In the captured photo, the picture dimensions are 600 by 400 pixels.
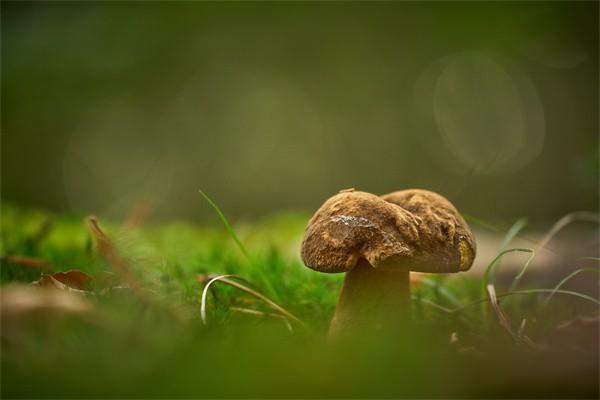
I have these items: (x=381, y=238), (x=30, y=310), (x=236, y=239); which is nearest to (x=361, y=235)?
(x=381, y=238)

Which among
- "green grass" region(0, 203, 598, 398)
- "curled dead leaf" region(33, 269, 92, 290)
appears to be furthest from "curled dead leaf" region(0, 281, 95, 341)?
"curled dead leaf" region(33, 269, 92, 290)

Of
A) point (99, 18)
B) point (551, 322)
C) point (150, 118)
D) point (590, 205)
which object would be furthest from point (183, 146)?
Result: point (551, 322)

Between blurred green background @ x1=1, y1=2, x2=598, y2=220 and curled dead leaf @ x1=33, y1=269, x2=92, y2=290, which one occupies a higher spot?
blurred green background @ x1=1, y1=2, x2=598, y2=220

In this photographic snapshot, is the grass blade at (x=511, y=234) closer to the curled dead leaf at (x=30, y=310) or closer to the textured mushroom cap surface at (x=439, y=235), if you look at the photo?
the textured mushroom cap surface at (x=439, y=235)

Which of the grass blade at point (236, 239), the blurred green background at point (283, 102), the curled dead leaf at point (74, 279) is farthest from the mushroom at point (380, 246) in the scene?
the blurred green background at point (283, 102)

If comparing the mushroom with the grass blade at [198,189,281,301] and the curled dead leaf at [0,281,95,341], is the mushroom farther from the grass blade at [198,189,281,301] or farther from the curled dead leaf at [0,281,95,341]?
the curled dead leaf at [0,281,95,341]

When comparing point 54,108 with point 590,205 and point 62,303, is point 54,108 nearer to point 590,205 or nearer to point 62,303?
point 590,205

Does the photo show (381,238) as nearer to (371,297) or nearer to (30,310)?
(371,297)

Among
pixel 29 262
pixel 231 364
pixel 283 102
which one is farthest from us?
pixel 283 102
